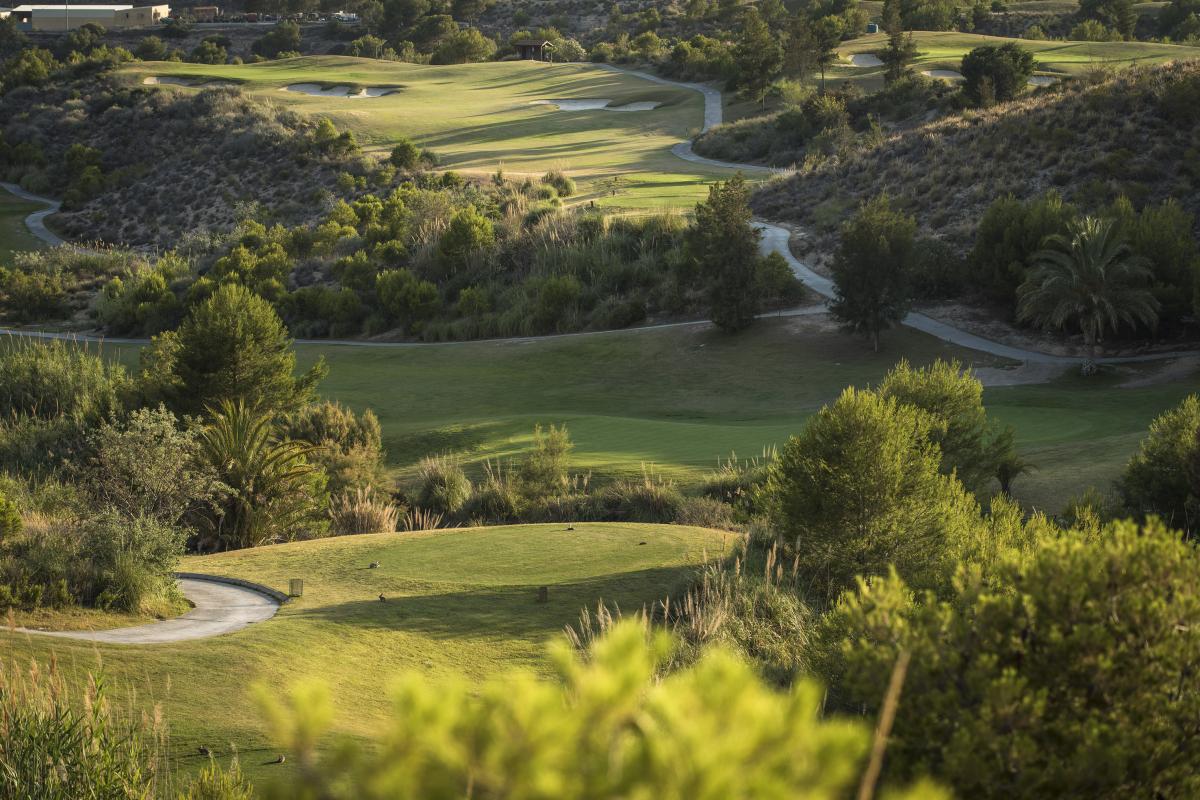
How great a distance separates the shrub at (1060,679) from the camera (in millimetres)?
3953

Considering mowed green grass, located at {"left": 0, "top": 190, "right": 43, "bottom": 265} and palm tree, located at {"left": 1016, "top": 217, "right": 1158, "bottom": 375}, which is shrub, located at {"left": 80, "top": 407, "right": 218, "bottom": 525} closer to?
palm tree, located at {"left": 1016, "top": 217, "right": 1158, "bottom": 375}

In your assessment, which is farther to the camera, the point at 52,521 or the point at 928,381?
the point at 928,381

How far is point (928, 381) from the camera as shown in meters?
17.2

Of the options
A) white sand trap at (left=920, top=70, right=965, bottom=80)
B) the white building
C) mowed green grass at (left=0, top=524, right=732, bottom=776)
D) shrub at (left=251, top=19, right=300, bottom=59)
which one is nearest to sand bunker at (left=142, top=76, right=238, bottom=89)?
shrub at (left=251, top=19, right=300, bottom=59)

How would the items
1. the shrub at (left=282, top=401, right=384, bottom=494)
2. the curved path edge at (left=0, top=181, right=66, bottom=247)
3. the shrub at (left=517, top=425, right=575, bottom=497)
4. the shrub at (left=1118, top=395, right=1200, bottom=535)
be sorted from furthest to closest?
1. the curved path edge at (left=0, top=181, right=66, bottom=247)
2. the shrub at (left=282, top=401, right=384, bottom=494)
3. the shrub at (left=517, top=425, right=575, bottom=497)
4. the shrub at (left=1118, top=395, right=1200, bottom=535)

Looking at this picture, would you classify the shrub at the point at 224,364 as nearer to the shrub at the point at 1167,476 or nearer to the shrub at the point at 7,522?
the shrub at the point at 7,522

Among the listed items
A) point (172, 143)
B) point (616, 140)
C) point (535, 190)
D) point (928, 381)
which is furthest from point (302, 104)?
point (928, 381)

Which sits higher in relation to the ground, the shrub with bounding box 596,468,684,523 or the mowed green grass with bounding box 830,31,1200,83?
the mowed green grass with bounding box 830,31,1200,83

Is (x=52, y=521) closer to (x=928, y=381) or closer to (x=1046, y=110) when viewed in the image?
(x=928, y=381)

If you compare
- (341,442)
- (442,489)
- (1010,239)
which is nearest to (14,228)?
(341,442)

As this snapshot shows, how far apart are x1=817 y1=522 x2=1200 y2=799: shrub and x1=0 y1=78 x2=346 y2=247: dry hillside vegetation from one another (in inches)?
2412

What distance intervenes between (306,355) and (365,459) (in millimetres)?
16864

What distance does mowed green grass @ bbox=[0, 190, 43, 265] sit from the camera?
5985 centimetres

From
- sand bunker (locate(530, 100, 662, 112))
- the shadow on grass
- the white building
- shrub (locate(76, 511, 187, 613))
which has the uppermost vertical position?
the white building
